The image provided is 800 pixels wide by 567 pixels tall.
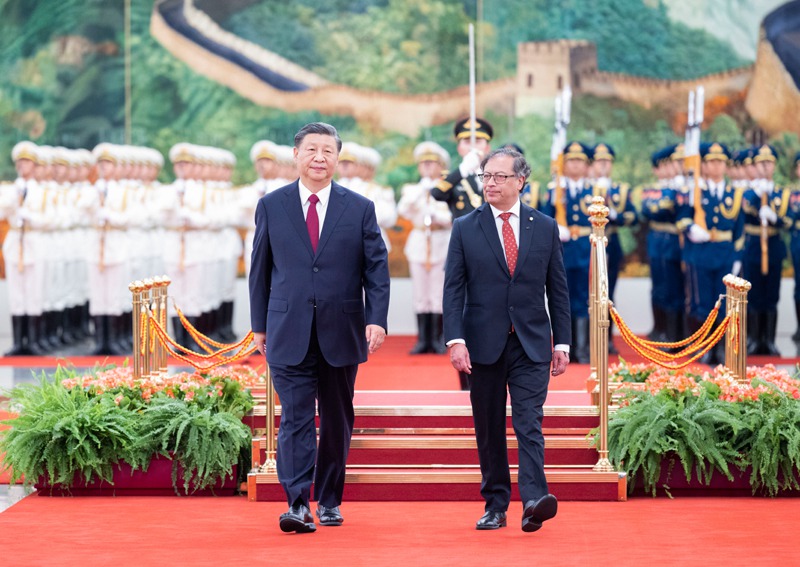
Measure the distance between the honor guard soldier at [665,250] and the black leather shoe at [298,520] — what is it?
23.9ft

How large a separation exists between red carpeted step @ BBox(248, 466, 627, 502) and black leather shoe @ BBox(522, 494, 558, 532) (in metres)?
0.96

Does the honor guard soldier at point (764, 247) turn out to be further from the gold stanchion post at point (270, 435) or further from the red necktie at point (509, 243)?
the red necktie at point (509, 243)

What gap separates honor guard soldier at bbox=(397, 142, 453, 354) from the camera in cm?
1339

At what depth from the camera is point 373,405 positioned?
7957mm

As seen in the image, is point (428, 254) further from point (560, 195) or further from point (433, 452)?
point (433, 452)

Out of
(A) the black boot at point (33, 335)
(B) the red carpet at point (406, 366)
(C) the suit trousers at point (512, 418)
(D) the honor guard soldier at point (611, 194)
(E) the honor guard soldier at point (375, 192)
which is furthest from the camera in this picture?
(A) the black boot at point (33, 335)

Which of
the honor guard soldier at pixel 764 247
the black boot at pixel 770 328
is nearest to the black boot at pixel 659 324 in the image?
the honor guard soldier at pixel 764 247

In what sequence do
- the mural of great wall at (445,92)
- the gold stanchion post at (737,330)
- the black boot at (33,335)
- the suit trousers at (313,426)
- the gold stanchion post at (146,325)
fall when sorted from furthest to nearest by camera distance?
the mural of great wall at (445,92), the black boot at (33,335), the gold stanchion post at (146,325), the gold stanchion post at (737,330), the suit trousers at (313,426)

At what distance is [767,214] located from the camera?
1333 cm

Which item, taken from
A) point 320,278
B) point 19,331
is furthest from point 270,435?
point 19,331

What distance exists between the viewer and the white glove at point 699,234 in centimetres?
1221

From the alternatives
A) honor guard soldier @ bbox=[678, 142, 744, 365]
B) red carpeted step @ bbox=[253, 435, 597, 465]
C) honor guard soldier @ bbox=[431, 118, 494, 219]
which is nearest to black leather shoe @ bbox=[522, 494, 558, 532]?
red carpeted step @ bbox=[253, 435, 597, 465]

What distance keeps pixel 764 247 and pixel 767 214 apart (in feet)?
1.12

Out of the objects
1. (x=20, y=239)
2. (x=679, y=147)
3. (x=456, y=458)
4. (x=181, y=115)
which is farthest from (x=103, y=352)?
(x=456, y=458)
